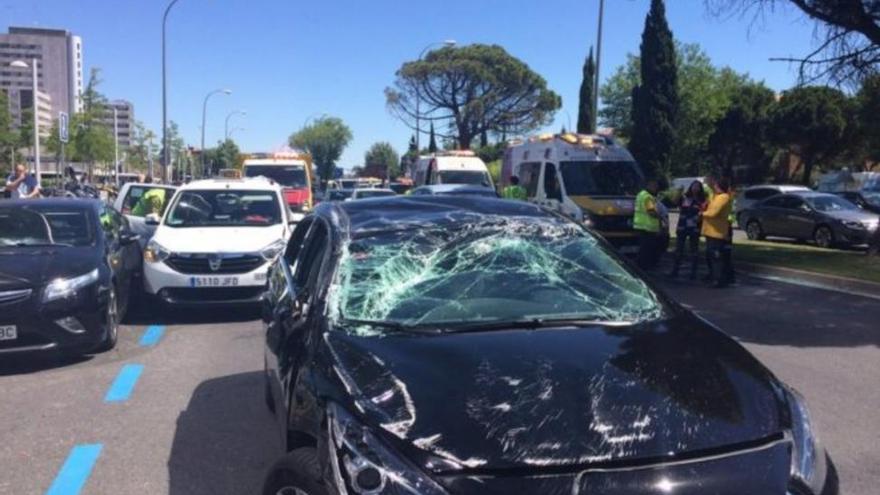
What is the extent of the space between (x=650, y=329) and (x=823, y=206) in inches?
766

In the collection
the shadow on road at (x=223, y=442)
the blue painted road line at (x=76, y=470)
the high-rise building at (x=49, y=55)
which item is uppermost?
the high-rise building at (x=49, y=55)

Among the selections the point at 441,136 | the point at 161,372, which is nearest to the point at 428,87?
the point at 441,136

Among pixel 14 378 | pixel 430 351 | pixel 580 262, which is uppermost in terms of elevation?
pixel 580 262

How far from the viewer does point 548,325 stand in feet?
11.9

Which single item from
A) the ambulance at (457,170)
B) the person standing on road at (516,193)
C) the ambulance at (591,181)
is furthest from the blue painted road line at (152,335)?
the ambulance at (457,170)

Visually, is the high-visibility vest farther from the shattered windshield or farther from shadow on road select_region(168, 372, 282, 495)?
the shattered windshield

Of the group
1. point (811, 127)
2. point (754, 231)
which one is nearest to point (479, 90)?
point (811, 127)

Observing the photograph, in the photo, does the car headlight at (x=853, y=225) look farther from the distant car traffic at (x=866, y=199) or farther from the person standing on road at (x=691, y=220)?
the person standing on road at (x=691, y=220)

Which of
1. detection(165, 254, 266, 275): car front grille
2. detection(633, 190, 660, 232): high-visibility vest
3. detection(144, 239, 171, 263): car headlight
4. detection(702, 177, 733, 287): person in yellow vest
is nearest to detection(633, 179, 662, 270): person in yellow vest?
detection(633, 190, 660, 232): high-visibility vest

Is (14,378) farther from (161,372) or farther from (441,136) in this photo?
(441,136)

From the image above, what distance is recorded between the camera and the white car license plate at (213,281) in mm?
9375

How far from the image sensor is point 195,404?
6176mm

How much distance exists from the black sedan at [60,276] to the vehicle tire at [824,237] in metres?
17.2

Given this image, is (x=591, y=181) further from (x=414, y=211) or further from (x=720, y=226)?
(x=414, y=211)
